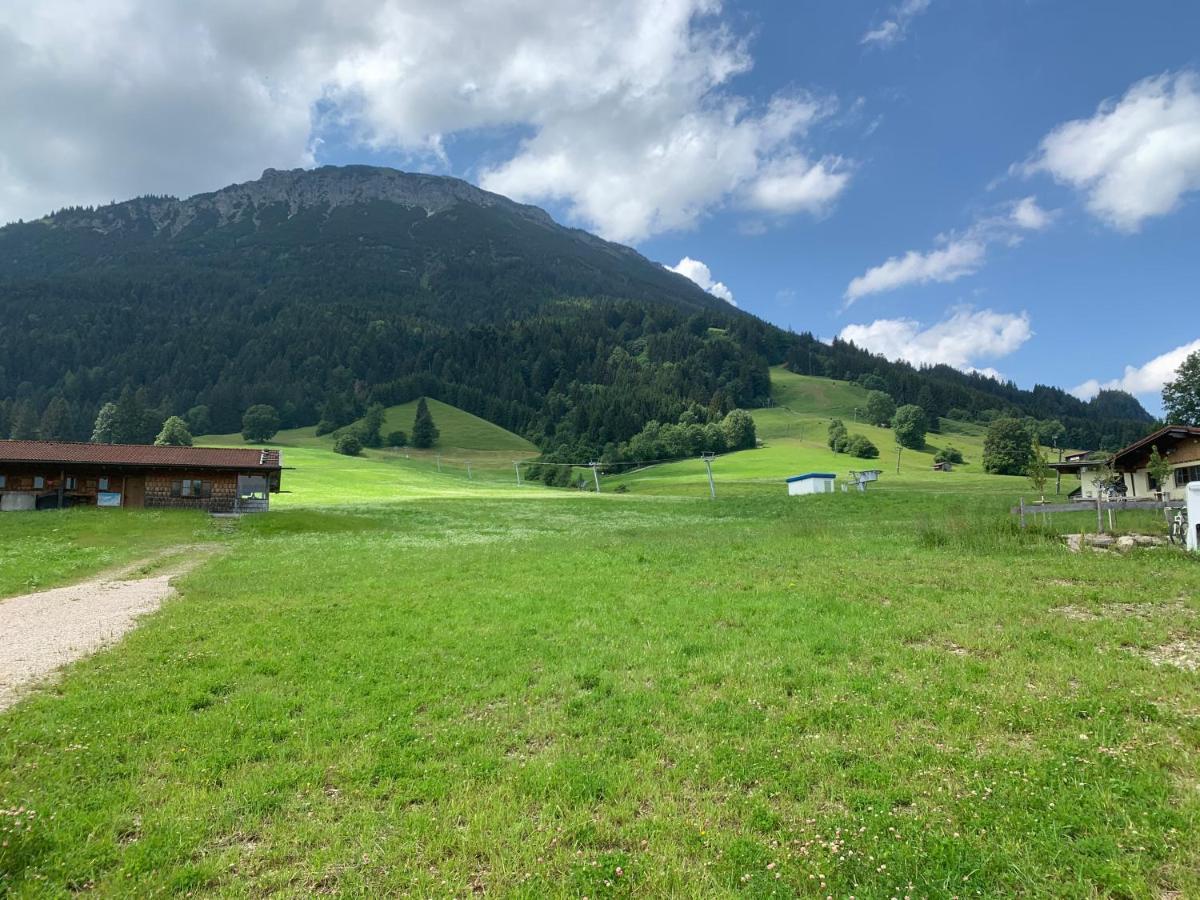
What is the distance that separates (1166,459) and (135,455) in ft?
271

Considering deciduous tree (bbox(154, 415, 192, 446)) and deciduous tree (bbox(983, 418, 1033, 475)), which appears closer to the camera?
deciduous tree (bbox(983, 418, 1033, 475))

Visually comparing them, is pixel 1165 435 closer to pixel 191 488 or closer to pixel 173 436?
pixel 191 488

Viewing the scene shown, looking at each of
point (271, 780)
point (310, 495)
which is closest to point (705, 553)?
point (271, 780)

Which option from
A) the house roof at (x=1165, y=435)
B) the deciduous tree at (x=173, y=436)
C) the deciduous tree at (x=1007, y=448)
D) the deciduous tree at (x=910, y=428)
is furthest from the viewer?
the deciduous tree at (x=910, y=428)

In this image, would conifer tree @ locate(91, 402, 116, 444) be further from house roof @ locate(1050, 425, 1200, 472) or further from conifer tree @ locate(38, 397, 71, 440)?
house roof @ locate(1050, 425, 1200, 472)

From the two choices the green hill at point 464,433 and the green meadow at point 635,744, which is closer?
the green meadow at point 635,744

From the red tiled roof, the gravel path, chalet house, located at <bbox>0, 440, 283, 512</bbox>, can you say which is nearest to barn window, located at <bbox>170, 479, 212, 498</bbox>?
chalet house, located at <bbox>0, 440, 283, 512</bbox>

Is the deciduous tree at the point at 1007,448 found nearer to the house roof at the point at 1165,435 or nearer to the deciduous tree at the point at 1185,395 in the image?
the deciduous tree at the point at 1185,395

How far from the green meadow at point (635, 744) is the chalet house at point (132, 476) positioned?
39.7 m

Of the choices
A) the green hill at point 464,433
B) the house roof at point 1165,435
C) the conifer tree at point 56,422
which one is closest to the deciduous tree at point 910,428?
the green hill at point 464,433

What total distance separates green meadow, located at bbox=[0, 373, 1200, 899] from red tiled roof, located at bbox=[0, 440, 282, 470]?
129 ft

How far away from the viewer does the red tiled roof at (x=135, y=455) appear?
4741 centimetres

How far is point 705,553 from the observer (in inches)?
987

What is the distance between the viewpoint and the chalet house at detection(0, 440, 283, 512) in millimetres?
47438
